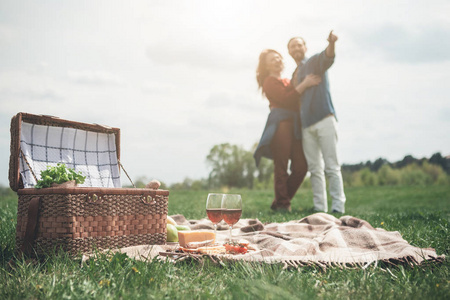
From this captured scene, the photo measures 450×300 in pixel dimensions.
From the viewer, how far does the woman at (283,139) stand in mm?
6680

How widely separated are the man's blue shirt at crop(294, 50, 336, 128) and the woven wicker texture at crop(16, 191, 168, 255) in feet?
12.9

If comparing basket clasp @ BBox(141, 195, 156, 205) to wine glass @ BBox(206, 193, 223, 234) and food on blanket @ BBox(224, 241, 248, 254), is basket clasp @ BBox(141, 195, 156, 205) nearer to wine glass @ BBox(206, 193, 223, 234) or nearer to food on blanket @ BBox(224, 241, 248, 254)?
wine glass @ BBox(206, 193, 223, 234)

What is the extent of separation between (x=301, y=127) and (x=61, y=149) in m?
4.35

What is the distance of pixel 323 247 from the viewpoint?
9.34 ft

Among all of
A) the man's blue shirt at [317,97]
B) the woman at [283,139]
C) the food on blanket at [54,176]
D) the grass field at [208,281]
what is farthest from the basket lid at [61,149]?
the man's blue shirt at [317,97]

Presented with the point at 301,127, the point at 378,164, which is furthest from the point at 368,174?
the point at 301,127

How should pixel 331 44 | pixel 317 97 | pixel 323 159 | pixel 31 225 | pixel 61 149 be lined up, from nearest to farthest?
pixel 31 225
pixel 61 149
pixel 331 44
pixel 317 97
pixel 323 159

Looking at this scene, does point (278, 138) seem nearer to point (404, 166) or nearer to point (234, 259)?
point (234, 259)

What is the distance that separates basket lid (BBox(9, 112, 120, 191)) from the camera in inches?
109

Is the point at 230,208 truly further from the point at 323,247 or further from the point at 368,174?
the point at 368,174

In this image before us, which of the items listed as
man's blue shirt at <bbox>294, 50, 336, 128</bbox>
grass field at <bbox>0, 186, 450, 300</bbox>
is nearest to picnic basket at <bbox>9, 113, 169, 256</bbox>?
grass field at <bbox>0, 186, 450, 300</bbox>

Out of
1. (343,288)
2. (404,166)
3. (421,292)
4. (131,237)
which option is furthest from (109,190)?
(404,166)

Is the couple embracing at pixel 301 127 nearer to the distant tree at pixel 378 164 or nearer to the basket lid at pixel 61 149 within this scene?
the basket lid at pixel 61 149

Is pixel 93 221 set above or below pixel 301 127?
below
